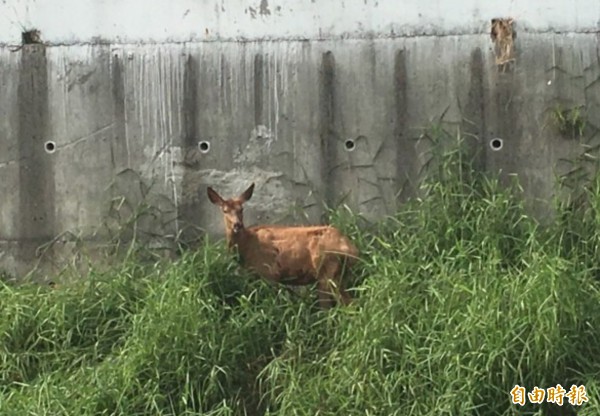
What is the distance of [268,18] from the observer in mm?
7047

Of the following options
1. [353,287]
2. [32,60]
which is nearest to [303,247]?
[353,287]

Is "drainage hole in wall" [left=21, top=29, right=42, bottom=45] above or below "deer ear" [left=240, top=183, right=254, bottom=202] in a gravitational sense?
above

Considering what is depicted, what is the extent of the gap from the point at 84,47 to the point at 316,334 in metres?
2.67

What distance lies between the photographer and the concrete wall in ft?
22.8

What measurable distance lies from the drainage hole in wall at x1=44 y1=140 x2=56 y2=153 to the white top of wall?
706mm

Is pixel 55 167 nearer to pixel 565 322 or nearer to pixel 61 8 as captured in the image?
pixel 61 8

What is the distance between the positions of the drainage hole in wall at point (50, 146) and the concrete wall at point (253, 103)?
2 centimetres

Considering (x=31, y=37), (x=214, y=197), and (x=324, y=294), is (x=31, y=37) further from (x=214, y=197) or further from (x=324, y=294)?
(x=324, y=294)

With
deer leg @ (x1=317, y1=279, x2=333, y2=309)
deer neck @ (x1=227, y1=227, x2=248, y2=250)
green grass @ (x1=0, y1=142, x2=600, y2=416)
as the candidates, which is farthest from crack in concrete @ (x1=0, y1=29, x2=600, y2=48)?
deer leg @ (x1=317, y1=279, x2=333, y2=309)

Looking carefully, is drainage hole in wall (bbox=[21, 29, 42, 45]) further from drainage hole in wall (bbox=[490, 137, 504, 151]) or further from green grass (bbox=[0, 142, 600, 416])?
drainage hole in wall (bbox=[490, 137, 504, 151])

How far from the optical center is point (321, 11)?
23.0 feet

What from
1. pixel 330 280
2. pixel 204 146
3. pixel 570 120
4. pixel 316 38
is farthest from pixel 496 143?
pixel 204 146

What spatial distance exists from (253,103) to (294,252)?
1.21 metres

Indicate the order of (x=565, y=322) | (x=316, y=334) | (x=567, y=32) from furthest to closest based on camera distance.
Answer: (x=567, y=32) → (x=316, y=334) → (x=565, y=322)
